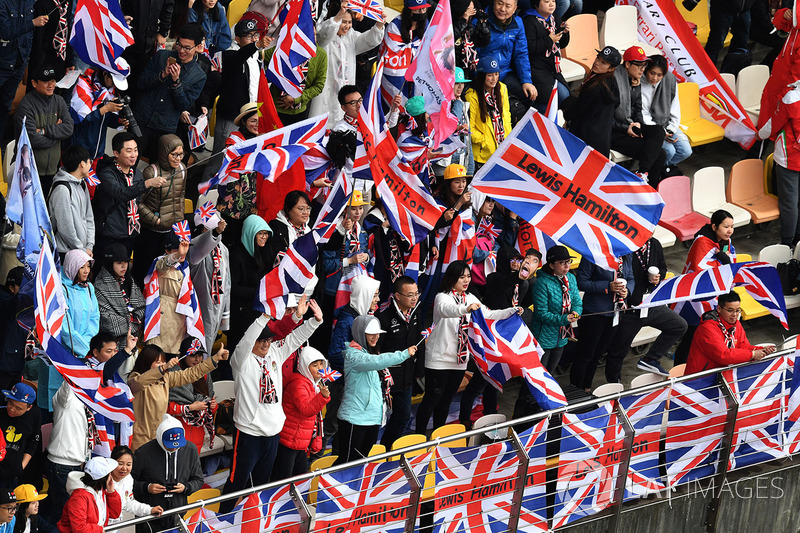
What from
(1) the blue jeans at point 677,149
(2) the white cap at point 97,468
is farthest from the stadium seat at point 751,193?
(2) the white cap at point 97,468

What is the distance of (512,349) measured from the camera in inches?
481

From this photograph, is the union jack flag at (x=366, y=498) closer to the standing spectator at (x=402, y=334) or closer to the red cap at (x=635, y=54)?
the standing spectator at (x=402, y=334)

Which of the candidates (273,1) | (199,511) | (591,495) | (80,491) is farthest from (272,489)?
(273,1)

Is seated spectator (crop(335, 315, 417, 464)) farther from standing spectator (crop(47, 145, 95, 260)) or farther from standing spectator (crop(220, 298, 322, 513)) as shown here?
standing spectator (crop(47, 145, 95, 260))

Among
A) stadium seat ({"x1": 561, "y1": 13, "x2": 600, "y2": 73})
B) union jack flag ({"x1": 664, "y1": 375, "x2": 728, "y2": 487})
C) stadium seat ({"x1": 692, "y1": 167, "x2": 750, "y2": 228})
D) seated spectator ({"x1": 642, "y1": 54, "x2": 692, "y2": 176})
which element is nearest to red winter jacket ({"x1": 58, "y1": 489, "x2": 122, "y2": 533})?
union jack flag ({"x1": 664, "y1": 375, "x2": 728, "y2": 487})

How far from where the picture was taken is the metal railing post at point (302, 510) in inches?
417

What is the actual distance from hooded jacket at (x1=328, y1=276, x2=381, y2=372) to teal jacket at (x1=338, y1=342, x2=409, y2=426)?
0.61 ft

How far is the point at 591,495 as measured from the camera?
12.1 meters

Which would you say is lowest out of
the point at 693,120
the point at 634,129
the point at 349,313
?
the point at 349,313

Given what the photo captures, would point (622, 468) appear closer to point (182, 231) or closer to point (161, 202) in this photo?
point (182, 231)

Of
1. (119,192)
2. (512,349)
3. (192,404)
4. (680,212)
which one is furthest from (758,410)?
(119,192)

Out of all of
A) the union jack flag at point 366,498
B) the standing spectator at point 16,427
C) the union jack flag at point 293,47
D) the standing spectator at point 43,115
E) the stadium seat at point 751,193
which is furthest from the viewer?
the stadium seat at point 751,193

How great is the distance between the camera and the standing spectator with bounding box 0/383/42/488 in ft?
34.4

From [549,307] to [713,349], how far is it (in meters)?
1.42
